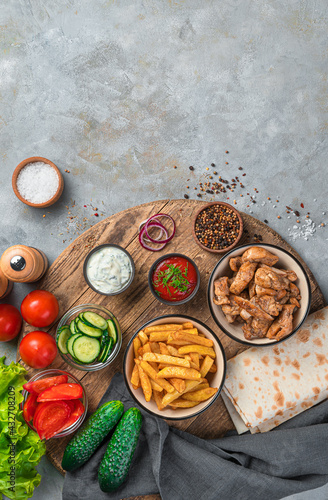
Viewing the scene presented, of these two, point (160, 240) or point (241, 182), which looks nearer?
point (160, 240)

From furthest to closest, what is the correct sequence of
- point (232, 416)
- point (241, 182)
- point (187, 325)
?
1. point (241, 182)
2. point (232, 416)
3. point (187, 325)

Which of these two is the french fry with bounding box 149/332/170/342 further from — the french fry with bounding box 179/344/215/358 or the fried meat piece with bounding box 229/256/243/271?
the fried meat piece with bounding box 229/256/243/271

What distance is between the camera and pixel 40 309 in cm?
345

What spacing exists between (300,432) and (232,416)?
1.97ft

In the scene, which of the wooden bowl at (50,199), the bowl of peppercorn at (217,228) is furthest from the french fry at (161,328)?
the wooden bowl at (50,199)

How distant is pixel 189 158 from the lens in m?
4.37

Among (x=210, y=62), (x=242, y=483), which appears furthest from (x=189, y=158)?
(x=242, y=483)

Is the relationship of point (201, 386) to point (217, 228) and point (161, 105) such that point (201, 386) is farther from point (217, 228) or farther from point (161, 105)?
point (161, 105)

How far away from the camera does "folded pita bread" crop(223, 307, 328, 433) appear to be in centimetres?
344

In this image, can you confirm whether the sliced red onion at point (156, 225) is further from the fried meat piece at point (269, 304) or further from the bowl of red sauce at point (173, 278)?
the fried meat piece at point (269, 304)

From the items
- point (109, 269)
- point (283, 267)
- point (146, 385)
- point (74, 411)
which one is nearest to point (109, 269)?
point (109, 269)

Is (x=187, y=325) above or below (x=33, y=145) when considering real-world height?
below

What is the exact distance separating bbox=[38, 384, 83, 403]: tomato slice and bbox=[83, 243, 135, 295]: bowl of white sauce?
0.85m

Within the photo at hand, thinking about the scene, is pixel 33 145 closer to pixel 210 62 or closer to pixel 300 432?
pixel 210 62
